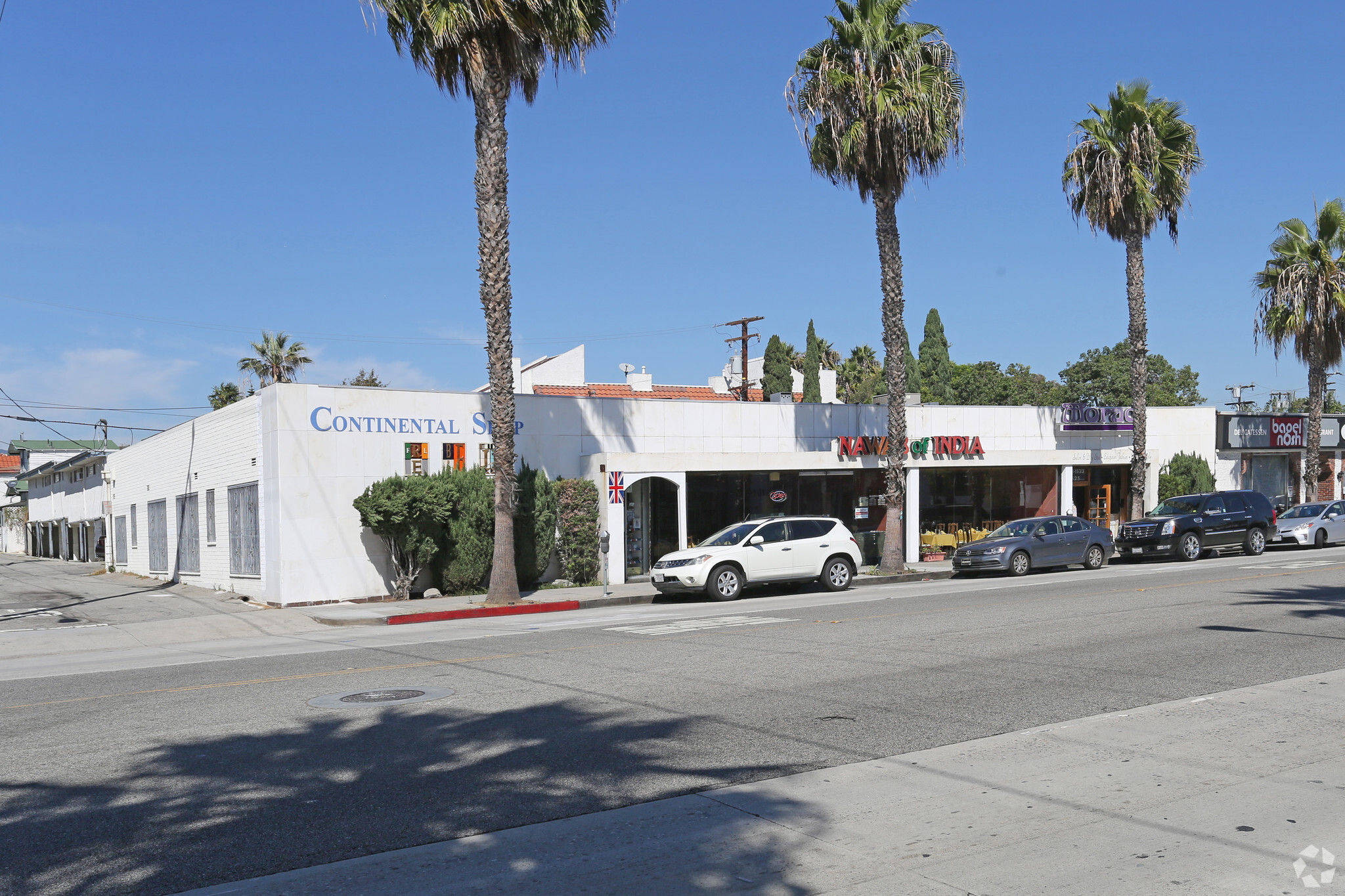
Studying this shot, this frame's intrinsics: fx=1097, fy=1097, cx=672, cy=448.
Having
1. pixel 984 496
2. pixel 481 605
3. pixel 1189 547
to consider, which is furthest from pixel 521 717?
pixel 984 496

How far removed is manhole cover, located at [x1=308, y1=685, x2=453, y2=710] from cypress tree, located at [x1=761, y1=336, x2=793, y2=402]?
5012 cm

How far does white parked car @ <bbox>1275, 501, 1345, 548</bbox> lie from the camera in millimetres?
32438

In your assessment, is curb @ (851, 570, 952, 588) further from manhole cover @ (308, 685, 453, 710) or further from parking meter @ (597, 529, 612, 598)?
manhole cover @ (308, 685, 453, 710)

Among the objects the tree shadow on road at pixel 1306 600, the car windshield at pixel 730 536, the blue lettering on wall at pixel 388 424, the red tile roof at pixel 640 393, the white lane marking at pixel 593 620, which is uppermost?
the red tile roof at pixel 640 393

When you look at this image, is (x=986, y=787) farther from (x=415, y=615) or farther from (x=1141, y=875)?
(x=415, y=615)

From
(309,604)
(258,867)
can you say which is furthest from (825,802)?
(309,604)

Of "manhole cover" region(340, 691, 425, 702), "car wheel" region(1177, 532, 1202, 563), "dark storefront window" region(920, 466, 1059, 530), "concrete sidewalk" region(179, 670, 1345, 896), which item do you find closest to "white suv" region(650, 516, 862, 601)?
"dark storefront window" region(920, 466, 1059, 530)

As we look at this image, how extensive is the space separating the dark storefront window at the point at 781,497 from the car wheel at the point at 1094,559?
5.86m

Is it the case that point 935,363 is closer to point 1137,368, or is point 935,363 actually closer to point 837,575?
point 1137,368

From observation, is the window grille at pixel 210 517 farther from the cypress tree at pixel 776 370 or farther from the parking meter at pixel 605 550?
the cypress tree at pixel 776 370

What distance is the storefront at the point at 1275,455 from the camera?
40.7 meters

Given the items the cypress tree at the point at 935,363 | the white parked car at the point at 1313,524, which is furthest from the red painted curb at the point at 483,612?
the cypress tree at the point at 935,363

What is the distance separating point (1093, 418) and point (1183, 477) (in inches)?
186

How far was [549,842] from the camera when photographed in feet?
19.3
